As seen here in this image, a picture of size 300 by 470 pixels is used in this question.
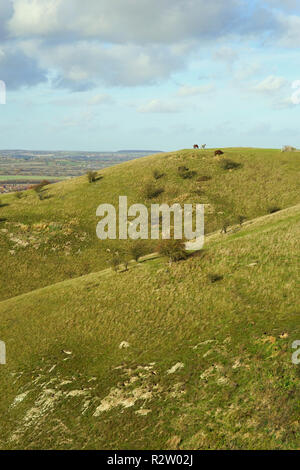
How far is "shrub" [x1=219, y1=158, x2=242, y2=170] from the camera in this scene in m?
76.2

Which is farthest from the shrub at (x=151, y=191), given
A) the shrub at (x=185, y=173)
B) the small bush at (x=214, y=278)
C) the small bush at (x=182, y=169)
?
the small bush at (x=214, y=278)

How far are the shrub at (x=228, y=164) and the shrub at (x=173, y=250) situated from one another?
46103 mm

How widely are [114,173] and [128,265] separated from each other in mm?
45460

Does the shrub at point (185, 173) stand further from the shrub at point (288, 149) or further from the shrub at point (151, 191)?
the shrub at point (288, 149)

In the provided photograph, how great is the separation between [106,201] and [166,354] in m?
47.9

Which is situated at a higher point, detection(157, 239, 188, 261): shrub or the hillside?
detection(157, 239, 188, 261): shrub

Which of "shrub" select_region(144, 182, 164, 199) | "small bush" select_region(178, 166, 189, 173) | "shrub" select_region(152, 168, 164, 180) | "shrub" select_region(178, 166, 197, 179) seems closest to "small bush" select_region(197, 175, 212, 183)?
"shrub" select_region(178, 166, 197, 179)

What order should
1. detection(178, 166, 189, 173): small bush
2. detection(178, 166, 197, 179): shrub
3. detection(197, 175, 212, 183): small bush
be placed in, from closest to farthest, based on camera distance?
1. detection(197, 175, 212, 183): small bush
2. detection(178, 166, 197, 179): shrub
3. detection(178, 166, 189, 173): small bush

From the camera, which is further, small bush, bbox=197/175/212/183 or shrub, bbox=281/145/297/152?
shrub, bbox=281/145/297/152

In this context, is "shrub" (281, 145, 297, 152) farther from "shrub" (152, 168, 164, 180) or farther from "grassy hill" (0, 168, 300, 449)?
"grassy hill" (0, 168, 300, 449)

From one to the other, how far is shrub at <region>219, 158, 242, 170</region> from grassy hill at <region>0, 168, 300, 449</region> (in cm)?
3959

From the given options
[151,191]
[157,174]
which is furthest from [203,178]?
[151,191]

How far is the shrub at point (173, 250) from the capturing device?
35.0 meters
